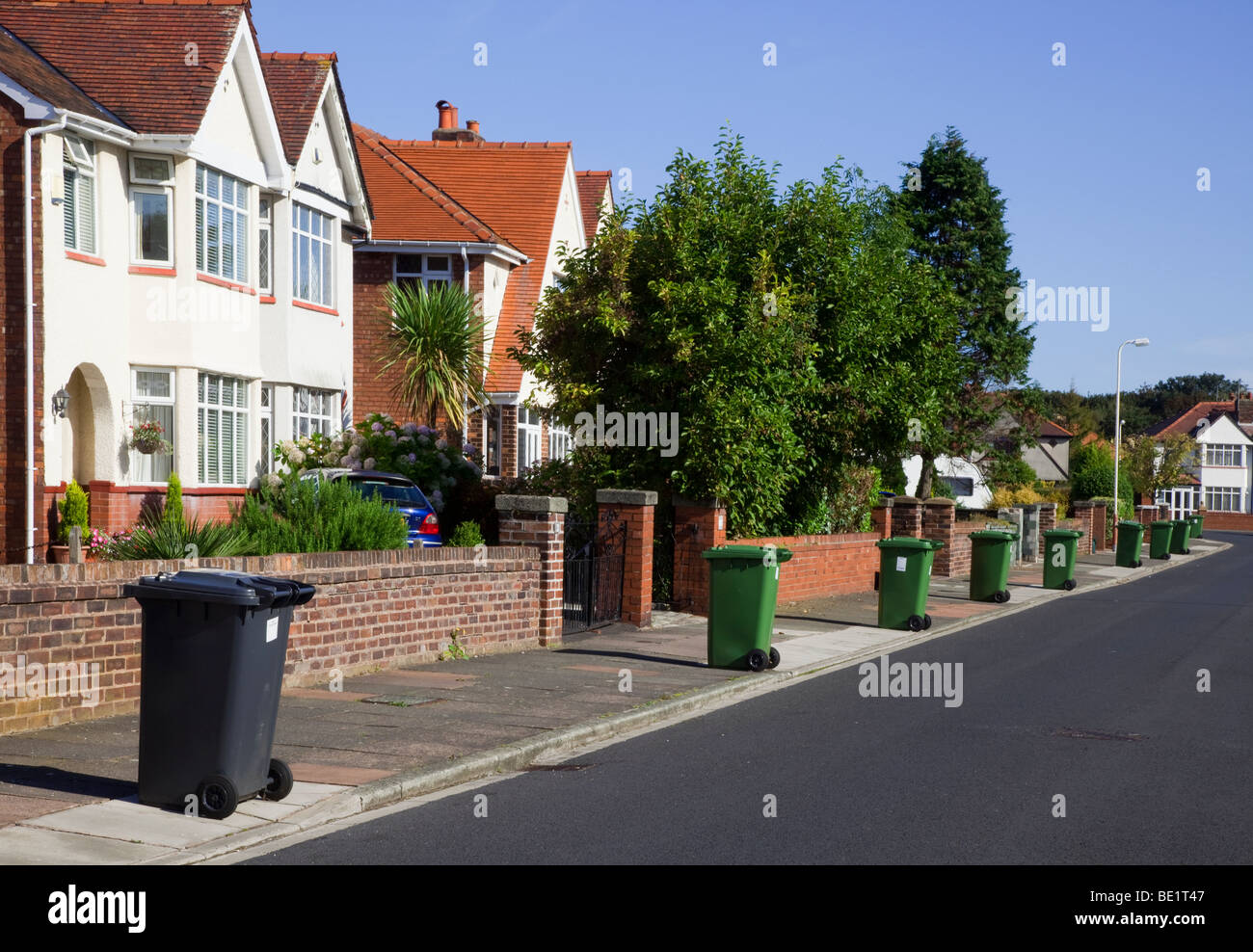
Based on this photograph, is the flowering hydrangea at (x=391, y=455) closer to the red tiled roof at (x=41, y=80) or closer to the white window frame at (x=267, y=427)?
the white window frame at (x=267, y=427)

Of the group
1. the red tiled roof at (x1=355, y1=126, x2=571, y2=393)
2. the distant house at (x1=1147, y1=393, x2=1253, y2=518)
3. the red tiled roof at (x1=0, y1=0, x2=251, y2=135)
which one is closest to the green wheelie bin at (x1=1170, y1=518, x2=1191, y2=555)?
the red tiled roof at (x1=355, y1=126, x2=571, y2=393)

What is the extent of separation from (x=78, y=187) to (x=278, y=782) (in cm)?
1421

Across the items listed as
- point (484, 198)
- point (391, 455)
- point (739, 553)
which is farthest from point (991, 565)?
point (484, 198)

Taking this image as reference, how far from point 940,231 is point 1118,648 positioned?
32.7 meters

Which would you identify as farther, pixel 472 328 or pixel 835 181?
pixel 472 328

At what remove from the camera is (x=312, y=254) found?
2531cm

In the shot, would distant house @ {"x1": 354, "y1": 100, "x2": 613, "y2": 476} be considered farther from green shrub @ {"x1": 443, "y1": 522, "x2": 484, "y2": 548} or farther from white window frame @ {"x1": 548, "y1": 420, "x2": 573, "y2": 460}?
green shrub @ {"x1": 443, "y1": 522, "x2": 484, "y2": 548}

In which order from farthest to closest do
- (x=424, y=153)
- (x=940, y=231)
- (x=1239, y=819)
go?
(x=940, y=231)
(x=424, y=153)
(x=1239, y=819)

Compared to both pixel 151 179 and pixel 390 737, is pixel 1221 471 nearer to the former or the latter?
pixel 151 179

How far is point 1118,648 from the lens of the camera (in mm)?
17141

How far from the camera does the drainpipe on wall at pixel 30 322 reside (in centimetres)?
1795

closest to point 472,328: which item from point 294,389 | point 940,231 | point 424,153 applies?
point 294,389
